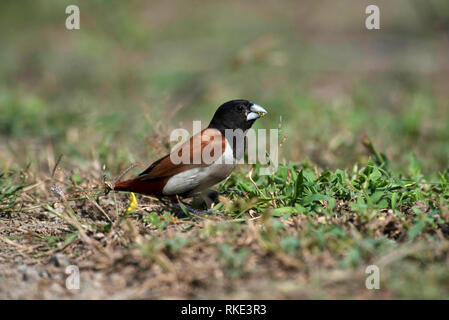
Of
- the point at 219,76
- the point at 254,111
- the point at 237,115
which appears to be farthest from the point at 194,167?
the point at 219,76

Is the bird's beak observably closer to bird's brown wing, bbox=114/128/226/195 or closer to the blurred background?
bird's brown wing, bbox=114/128/226/195

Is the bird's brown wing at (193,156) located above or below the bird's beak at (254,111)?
below

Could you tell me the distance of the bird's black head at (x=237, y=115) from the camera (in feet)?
12.5

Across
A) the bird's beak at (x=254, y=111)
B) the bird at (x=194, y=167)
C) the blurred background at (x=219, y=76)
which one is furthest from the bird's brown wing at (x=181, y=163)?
the blurred background at (x=219, y=76)

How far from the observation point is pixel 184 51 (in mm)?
10633

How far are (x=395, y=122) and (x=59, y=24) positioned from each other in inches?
295

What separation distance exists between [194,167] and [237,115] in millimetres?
536

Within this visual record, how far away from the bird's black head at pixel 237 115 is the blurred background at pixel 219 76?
30.7 inches

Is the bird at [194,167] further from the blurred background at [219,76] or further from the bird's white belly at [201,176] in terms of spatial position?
the blurred background at [219,76]

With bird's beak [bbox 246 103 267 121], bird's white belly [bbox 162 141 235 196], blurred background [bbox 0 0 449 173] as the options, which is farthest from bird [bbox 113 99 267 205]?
blurred background [bbox 0 0 449 173]

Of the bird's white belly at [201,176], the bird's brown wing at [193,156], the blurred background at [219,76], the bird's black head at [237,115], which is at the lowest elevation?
the bird's white belly at [201,176]

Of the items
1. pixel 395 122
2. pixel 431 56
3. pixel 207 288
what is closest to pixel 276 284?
pixel 207 288

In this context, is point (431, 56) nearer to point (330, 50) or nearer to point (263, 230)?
point (330, 50)

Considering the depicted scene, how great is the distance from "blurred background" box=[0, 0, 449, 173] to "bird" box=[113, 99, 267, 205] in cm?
79
